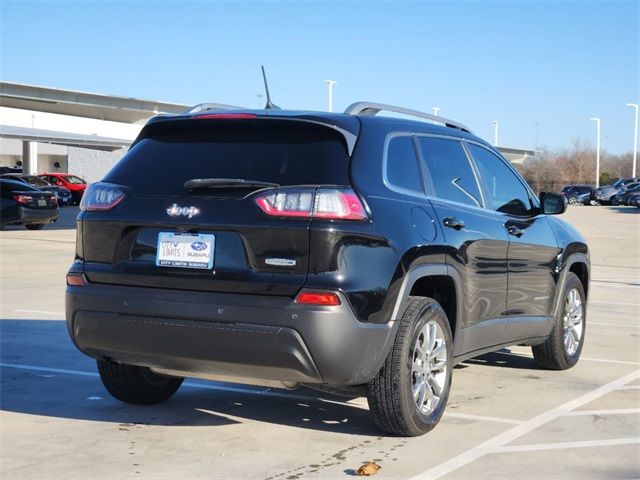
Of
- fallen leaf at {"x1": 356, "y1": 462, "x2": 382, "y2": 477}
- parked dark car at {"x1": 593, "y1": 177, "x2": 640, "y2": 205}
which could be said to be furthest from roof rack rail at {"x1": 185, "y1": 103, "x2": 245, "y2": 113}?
A: parked dark car at {"x1": 593, "y1": 177, "x2": 640, "y2": 205}

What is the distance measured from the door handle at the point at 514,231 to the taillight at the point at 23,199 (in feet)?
76.3

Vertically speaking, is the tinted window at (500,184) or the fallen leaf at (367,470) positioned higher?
the tinted window at (500,184)

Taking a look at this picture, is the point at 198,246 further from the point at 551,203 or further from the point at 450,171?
the point at 551,203

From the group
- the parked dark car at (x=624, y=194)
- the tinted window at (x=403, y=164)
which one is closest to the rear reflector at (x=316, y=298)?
the tinted window at (x=403, y=164)

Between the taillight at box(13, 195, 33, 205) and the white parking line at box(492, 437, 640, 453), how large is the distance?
971 inches

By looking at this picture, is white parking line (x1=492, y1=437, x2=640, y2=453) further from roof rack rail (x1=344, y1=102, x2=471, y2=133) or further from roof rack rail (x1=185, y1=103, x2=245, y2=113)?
roof rack rail (x1=185, y1=103, x2=245, y2=113)

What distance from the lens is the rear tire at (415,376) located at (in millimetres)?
5445

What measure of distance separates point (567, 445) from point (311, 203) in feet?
6.69

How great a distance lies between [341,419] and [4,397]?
2.30 metres

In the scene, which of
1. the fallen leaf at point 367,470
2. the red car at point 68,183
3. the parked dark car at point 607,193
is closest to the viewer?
the fallen leaf at point 367,470

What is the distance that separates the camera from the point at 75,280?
566cm

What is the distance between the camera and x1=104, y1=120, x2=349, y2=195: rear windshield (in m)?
5.32

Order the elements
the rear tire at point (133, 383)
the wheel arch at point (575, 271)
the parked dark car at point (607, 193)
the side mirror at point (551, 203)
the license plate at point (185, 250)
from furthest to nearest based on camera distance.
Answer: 1. the parked dark car at point (607, 193)
2. the wheel arch at point (575, 271)
3. the side mirror at point (551, 203)
4. the rear tire at point (133, 383)
5. the license plate at point (185, 250)

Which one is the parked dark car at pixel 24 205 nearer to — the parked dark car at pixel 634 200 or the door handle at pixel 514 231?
the door handle at pixel 514 231
